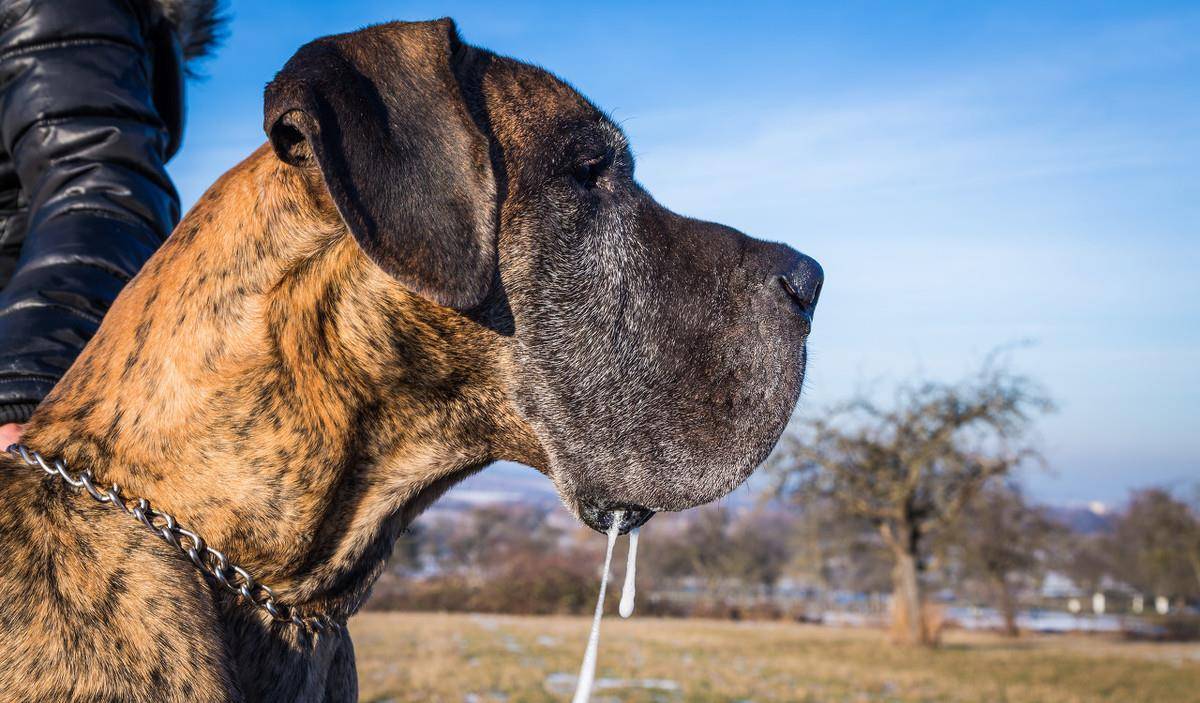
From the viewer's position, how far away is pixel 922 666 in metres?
17.9

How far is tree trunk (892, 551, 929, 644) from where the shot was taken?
79.7ft

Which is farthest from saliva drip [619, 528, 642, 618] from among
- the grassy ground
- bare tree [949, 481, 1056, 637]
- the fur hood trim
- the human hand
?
bare tree [949, 481, 1056, 637]

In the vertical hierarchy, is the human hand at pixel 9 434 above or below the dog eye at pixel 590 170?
below

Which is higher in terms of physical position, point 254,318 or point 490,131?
point 490,131

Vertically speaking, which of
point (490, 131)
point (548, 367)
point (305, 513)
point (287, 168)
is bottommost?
point (305, 513)

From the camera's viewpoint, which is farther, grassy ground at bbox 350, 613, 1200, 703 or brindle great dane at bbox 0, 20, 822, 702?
grassy ground at bbox 350, 613, 1200, 703

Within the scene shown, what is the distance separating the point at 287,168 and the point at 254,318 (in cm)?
29

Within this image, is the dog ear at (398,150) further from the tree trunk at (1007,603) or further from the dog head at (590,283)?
the tree trunk at (1007,603)

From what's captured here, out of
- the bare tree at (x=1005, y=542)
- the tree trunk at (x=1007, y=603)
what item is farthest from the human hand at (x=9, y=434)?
the tree trunk at (x=1007, y=603)

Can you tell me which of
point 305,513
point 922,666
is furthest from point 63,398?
point 922,666

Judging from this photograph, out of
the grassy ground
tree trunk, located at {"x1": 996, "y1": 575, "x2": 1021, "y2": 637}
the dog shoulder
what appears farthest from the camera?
tree trunk, located at {"x1": 996, "y1": 575, "x2": 1021, "y2": 637}

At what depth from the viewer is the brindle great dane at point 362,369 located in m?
1.58

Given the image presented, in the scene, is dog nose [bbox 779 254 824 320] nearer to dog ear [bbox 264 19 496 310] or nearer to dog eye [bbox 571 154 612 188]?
dog eye [bbox 571 154 612 188]

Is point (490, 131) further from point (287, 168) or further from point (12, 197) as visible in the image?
point (12, 197)
